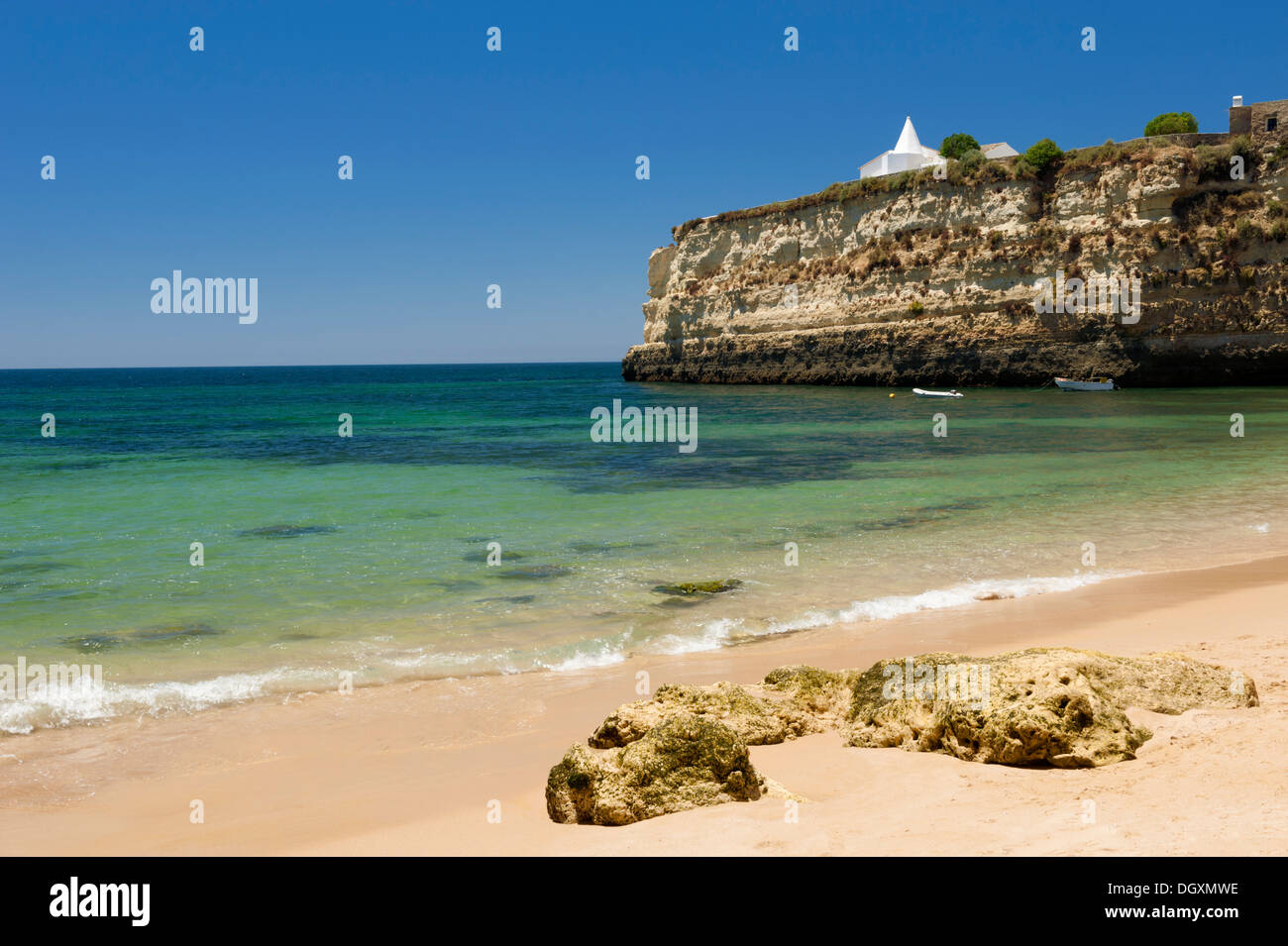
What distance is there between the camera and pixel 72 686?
21.1ft

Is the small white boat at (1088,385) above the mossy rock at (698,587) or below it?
above

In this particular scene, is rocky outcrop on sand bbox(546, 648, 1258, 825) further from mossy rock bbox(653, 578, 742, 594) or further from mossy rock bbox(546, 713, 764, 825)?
mossy rock bbox(653, 578, 742, 594)

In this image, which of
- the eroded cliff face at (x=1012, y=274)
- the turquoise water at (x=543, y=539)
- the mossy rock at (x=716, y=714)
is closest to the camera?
the mossy rock at (x=716, y=714)

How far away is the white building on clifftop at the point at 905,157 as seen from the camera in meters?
53.3

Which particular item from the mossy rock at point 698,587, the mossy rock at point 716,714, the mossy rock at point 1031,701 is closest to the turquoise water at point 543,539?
the mossy rock at point 698,587

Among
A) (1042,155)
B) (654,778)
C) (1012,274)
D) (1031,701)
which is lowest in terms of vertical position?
(654,778)

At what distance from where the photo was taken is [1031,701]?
4480 mm

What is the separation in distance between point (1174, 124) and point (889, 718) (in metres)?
47.6

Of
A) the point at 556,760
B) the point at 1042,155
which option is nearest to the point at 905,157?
the point at 1042,155

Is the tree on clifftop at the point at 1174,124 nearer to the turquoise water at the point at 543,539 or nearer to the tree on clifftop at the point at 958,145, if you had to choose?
the tree on clifftop at the point at 958,145

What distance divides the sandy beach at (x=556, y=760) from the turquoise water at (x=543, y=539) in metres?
0.57

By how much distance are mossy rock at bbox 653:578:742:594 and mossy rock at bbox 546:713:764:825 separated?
Answer: 15.1 ft

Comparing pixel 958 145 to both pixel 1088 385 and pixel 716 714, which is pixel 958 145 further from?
pixel 716 714
